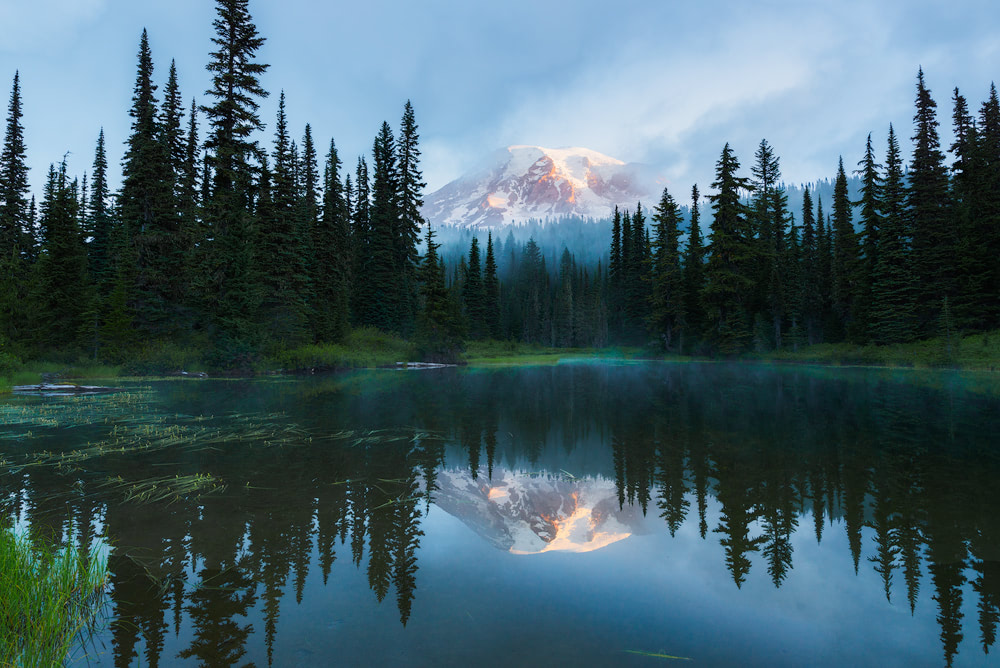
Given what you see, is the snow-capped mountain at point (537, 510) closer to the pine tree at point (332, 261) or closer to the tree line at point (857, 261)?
the pine tree at point (332, 261)

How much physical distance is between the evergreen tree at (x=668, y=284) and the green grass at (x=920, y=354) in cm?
1165

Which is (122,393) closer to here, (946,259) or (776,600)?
(776,600)

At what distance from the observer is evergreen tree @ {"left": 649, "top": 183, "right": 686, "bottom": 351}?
5044 cm

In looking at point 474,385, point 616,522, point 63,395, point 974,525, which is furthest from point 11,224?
point 974,525

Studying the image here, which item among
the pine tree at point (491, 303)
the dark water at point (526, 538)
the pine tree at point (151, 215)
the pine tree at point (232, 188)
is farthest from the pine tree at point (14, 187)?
the pine tree at point (491, 303)

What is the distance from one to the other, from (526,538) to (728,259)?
4435cm

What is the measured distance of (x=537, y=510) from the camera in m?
6.73

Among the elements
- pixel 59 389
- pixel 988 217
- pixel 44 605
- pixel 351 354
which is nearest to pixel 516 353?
pixel 351 354

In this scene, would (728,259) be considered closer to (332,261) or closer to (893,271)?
(893,271)

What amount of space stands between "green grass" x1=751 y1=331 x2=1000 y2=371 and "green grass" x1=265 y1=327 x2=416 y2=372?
34003mm

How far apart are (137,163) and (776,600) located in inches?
1645

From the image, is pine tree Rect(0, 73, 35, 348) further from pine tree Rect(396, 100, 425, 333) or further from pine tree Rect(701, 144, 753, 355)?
pine tree Rect(701, 144, 753, 355)

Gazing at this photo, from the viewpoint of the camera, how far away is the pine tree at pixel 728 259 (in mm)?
43656

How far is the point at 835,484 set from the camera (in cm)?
735
